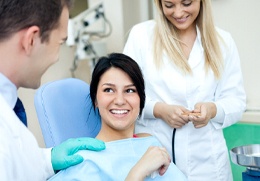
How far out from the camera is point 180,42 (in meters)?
1.88

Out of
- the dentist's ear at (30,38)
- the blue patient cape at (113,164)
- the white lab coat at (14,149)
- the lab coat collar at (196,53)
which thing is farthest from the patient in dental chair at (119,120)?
the dentist's ear at (30,38)

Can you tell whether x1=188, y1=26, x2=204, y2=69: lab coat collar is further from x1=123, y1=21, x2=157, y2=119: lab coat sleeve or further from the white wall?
the white wall

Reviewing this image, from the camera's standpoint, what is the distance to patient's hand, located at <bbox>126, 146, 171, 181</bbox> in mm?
1362

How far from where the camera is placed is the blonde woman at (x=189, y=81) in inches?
71.0

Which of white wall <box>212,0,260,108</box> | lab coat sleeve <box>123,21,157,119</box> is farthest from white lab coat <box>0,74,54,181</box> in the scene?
white wall <box>212,0,260,108</box>

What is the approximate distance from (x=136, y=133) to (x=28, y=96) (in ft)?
3.85

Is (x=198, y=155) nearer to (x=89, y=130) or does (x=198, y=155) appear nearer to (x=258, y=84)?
(x=89, y=130)

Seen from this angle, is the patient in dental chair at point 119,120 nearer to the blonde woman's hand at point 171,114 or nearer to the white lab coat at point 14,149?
the blonde woman's hand at point 171,114

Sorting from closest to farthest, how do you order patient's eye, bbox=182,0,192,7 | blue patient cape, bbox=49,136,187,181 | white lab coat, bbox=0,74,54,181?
Result: white lab coat, bbox=0,74,54,181 → blue patient cape, bbox=49,136,187,181 → patient's eye, bbox=182,0,192,7

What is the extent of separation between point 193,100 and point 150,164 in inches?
20.2

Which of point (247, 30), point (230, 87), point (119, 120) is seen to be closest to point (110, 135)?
point (119, 120)

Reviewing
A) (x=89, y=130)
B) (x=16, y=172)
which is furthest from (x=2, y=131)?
(x=89, y=130)

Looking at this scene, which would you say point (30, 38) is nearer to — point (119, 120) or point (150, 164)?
point (150, 164)

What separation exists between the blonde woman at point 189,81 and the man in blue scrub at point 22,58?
0.82 m
